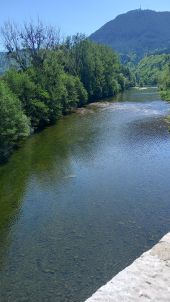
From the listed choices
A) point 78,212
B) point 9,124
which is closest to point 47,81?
point 9,124

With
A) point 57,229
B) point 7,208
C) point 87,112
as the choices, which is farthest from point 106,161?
point 87,112

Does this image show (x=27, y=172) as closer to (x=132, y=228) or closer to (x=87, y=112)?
(x=132, y=228)

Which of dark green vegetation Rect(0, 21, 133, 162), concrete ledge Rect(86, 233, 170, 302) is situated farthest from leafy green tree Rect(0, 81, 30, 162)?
concrete ledge Rect(86, 233, 170, 302)

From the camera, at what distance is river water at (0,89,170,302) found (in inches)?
799

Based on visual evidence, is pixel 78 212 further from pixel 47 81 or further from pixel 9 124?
pixel 47 81

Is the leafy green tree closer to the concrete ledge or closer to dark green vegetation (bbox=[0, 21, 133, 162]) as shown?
dark green vegetation (bbox=[0, 21, 133, 162])

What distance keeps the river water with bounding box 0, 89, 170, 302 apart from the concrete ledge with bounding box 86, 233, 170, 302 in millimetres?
5600

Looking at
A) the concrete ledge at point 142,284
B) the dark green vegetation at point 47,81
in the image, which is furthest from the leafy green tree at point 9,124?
the concrete ledge at point 142,284

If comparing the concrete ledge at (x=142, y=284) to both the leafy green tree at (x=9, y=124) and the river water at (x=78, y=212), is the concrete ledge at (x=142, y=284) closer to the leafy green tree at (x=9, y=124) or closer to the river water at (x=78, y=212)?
the river water at (x=78, y=212)

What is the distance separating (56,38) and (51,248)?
7986 cm

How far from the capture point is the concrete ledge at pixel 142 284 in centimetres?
1206

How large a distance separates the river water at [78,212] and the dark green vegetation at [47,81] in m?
5.67

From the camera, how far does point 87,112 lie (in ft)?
273

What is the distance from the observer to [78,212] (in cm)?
2827
